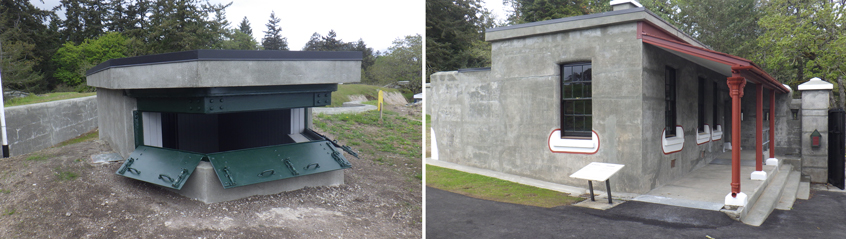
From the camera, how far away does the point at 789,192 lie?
841 cm

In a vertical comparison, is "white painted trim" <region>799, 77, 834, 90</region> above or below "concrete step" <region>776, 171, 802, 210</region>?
above

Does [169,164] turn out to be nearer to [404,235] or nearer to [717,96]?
[404,235]

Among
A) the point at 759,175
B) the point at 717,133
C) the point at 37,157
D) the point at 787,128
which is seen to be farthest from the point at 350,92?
the point at 787,128

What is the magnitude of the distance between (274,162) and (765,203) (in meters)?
6.77

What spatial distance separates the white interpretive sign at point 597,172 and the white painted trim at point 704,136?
4.03 meters

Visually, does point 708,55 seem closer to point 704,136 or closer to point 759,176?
point 759,176

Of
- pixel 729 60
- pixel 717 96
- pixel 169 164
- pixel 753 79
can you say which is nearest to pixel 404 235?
pixel 169 164

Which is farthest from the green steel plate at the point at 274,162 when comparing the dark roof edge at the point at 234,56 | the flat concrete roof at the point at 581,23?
the flat concrete roof at the point at 581,23

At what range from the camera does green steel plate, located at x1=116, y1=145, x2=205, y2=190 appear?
459cm

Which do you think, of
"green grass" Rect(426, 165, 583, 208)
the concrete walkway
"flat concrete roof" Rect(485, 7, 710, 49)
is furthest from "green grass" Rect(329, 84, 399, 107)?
the concrete walkway

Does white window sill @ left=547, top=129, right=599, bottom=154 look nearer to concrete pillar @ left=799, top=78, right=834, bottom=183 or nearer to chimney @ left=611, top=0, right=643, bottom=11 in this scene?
chimney @ left=611, top=0, right=643, bottom=11

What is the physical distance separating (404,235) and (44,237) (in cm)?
263

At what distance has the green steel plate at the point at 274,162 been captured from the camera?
183 inches

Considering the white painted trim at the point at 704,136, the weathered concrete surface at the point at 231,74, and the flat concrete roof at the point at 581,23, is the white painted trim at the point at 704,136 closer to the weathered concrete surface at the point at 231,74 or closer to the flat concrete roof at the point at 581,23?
A: the flat concrete roof at the point at 581,23
